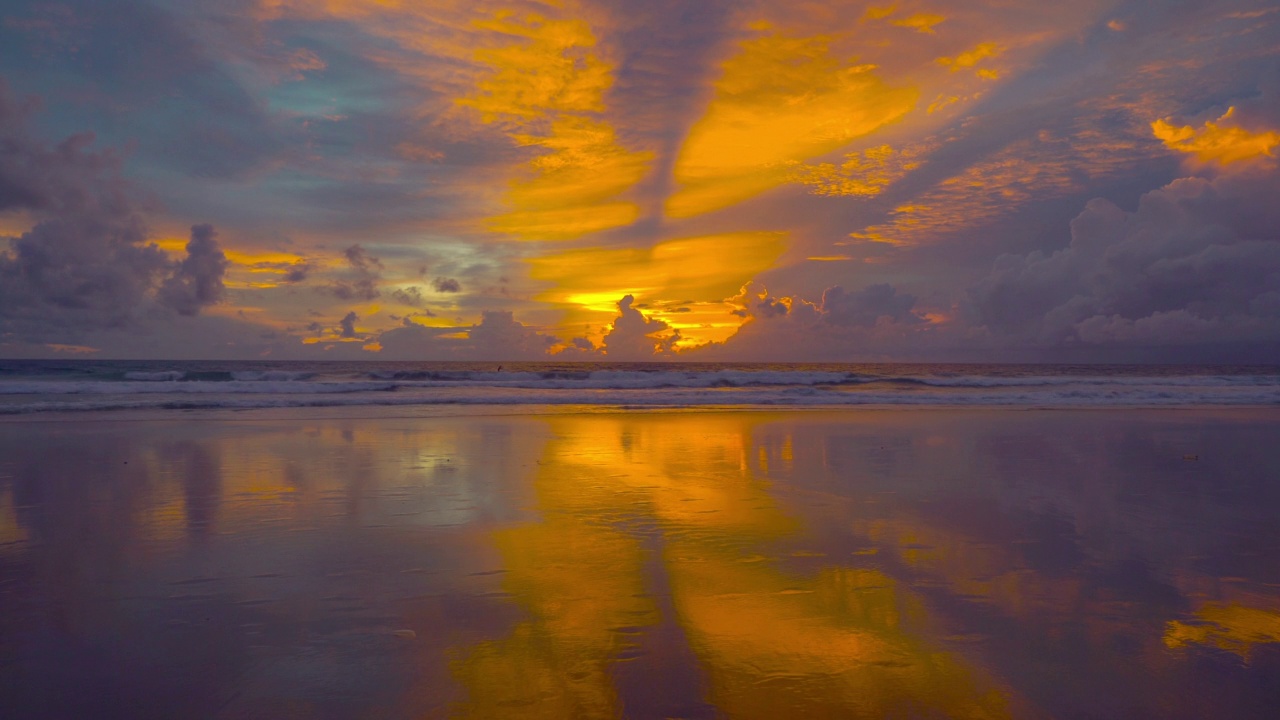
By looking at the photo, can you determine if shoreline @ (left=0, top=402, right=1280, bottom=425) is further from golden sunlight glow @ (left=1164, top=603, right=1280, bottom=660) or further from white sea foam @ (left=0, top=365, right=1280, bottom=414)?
golden sunlight glow @ (left=1164, top=603, right=1280, bottom=660)

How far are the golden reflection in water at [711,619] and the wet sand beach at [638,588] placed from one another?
22 mm

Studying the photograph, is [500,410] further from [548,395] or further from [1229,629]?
[1229,629]

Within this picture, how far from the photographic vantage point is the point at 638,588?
466cm

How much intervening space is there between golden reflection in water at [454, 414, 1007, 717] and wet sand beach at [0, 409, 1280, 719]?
22 millimetres

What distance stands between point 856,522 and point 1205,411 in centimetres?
1963

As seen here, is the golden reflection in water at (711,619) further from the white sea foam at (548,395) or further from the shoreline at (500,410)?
the white sea foam at (548,395)

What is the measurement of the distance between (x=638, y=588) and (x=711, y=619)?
27.8 inches

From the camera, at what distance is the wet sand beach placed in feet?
10.7

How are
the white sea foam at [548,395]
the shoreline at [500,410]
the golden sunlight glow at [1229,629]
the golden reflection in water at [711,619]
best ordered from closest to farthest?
the golden reflection in water at [711,619] → the golden sunlight glow at [1229,629] → the shoreline at [500,410] → the white sea foam at [548,395]

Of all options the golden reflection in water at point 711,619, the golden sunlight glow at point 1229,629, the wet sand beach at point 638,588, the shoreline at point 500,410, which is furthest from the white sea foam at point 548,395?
the golden sunlight glow at point 1229,629

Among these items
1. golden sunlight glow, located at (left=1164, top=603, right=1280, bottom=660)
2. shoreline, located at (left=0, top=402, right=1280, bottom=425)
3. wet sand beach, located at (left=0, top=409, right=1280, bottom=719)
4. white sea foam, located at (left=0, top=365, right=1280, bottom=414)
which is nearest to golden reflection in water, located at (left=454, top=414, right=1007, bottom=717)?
wet sand beach, located at (left=0, top=409, right=1280, bottom=719)

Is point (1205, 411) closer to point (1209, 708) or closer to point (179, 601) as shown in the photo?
point (1209, 708)

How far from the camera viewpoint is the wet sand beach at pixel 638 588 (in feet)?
10.7

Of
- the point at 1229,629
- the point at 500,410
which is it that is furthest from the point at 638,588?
the point at 500,410
